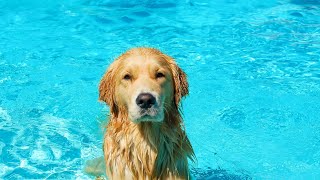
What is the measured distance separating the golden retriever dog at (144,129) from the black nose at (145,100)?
28cm

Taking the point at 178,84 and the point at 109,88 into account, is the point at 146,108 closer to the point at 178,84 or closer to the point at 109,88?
the point at 178,84

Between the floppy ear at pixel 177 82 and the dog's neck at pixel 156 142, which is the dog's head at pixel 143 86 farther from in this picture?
the dog's neck at pixel 156 142

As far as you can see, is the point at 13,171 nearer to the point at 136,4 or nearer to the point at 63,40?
the point at 63,40

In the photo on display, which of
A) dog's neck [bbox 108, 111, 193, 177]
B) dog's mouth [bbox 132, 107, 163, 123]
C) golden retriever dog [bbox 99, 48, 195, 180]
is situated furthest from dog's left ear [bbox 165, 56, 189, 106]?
dog's mouth [bbox 132, 107, 163, 123]

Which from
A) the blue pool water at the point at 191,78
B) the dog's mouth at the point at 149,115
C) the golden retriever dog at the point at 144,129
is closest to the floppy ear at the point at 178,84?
the golden retriever dog at the point at 144,129

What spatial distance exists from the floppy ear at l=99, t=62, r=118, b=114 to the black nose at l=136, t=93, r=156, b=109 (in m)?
0.67

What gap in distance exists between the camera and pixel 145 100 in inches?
176

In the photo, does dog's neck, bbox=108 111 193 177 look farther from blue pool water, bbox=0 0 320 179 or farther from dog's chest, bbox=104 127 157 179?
blue pool water, bbox=0 0 320 179

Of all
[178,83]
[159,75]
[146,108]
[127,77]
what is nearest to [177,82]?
[178,83]

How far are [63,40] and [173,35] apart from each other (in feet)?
7.07

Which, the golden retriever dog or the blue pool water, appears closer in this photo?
the golden retriever dog

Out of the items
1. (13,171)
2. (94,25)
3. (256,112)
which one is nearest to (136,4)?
(94,25)

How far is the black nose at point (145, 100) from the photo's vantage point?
445 cm

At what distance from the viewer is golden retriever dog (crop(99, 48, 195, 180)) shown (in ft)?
15.9
